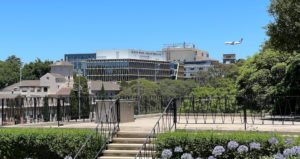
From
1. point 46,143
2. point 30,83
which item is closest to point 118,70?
point 30,83

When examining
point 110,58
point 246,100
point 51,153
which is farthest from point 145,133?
point 110,58

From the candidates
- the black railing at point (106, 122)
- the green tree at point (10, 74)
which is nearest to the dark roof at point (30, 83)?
the green tree at point (10, 74)

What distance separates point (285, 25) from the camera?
78.1 ft

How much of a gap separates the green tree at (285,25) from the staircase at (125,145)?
880 centimetres

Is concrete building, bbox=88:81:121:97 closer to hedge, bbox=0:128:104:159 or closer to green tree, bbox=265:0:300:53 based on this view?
green tree, bbox=265:0:300:53

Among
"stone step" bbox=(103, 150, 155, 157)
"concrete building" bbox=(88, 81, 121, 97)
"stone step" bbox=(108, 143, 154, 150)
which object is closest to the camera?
"stone step" bbox=(103, 150, 155, 157)

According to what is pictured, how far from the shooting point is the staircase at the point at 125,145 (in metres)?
17.3

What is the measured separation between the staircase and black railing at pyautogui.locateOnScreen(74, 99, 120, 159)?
0.67ft

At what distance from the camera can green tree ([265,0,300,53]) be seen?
76.4 ft

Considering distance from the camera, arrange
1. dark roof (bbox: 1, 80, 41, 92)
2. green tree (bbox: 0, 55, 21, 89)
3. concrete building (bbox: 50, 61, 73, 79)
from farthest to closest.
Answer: concrete building (bbox: 50, 61, 73, 79), green tree (bbox: 0, 55, 21, 89), dark roof (bbox: 1, 80, 41, 92)

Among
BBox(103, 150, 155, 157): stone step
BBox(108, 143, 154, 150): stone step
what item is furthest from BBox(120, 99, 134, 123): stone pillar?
BBox(103, 150, 155, 157): stone step

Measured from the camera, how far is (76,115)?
2606cm

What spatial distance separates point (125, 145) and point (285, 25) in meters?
9.93

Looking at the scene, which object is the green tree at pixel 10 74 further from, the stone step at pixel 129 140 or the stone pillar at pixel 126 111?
the stone step at pixel 129 140
